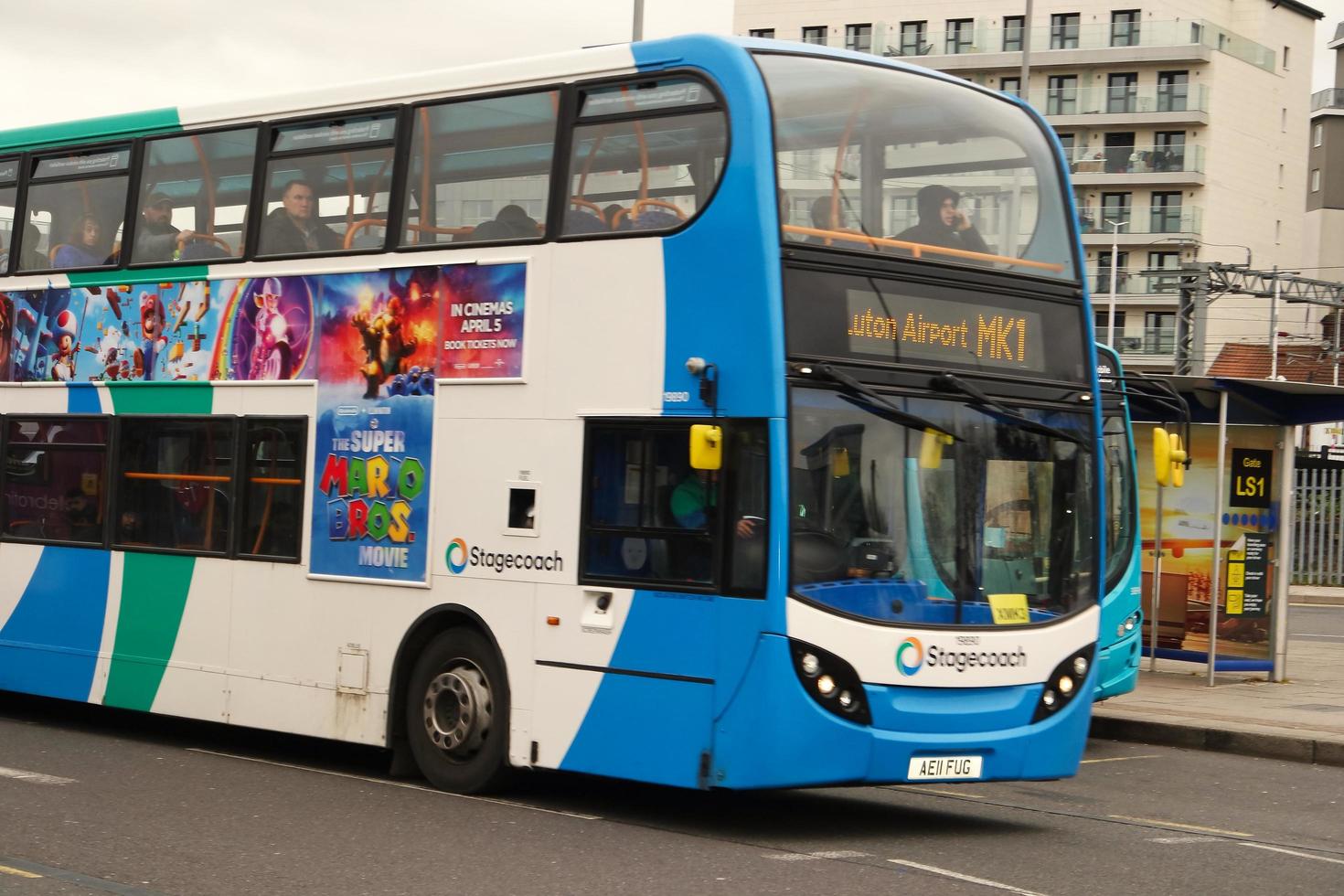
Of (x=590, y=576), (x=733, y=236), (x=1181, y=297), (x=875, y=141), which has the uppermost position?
(x=1181, y=297)

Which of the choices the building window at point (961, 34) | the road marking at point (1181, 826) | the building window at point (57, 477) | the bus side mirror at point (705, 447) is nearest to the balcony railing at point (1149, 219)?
the building window at point (961, 34)

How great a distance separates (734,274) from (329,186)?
3854mm

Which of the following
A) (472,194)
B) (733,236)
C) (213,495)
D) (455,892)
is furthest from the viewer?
(213,495)

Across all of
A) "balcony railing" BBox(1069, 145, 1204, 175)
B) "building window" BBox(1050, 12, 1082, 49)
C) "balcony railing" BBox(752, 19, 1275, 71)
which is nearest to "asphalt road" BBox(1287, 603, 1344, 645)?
"balcony railing" BBox(1069, 145, 1204, 175)

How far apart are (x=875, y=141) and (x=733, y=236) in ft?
3.57

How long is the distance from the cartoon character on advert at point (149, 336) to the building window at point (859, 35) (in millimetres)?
71776

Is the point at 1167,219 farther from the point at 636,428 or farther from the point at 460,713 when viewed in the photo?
the point at 636,428

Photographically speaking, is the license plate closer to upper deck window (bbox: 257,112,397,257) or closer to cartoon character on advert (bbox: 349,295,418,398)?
cartoon character on advert (bbox: 349,295,418,398)

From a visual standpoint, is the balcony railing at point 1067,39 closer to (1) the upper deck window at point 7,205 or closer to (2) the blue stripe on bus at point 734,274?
(1) the upper deck window at point 7,205

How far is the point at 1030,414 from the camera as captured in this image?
1060cm

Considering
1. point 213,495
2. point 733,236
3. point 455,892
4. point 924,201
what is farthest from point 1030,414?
point 213,495

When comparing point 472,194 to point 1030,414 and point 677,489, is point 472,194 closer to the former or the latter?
point 677,489

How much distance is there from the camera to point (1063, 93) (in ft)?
270

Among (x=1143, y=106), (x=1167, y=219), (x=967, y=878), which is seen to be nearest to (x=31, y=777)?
(x=967, y=878)
